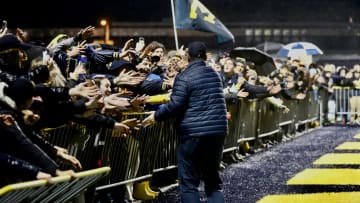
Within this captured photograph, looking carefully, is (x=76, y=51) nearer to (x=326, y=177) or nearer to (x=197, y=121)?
(x=197, y=121)

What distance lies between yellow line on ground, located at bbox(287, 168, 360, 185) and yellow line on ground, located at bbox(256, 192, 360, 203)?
1168mm

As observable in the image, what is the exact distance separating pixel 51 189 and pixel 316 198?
525cm

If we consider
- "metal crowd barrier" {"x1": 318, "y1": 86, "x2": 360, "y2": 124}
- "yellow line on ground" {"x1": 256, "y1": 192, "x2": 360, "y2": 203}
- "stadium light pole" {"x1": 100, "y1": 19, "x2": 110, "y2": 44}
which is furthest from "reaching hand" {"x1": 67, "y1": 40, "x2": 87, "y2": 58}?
"stadium light pole" {"x1": 100, "y1": 19, "x2": 110, "y2": 44}

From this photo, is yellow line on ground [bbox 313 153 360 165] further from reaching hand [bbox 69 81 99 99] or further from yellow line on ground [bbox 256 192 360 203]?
reaching hand [bbox 69 81 99 99]

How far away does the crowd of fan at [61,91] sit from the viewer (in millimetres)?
6484

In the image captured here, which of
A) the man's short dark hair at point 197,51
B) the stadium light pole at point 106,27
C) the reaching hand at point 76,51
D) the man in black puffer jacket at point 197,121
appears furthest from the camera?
the stadium light pole at point 106,27

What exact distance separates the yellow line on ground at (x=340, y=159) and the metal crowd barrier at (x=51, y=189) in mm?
8500

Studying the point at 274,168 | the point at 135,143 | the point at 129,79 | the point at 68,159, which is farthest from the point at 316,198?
the point at 68,159

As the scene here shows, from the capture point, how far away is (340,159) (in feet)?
51.0

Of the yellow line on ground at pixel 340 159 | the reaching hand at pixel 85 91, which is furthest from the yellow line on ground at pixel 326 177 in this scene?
Result: the reaching hand at pixel 85 91

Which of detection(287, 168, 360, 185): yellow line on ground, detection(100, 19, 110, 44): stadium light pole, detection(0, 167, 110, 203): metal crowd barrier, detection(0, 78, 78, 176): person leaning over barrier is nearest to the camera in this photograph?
detection(0, 167, 110, 203): metal crowd barrier

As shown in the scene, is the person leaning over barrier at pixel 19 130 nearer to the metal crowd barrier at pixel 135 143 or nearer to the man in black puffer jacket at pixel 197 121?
the metal crowd barrier at pixel 135 143

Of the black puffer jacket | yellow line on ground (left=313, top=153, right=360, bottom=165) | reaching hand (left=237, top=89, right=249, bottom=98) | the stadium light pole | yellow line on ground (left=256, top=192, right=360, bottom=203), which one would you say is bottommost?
yellow line on ground (left=313, top=153, right=360, bottom=165)

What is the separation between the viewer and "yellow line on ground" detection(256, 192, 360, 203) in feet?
34.5
